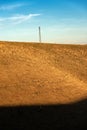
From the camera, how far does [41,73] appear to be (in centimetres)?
1984

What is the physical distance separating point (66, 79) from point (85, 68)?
3.67m

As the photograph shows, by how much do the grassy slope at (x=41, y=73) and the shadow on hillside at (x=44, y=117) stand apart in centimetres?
90

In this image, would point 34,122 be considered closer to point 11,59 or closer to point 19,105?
point 19,105

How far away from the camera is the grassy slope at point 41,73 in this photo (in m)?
15.9

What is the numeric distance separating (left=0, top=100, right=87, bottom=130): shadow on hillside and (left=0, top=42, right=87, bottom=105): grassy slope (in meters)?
0.90

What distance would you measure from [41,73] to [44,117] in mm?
6829

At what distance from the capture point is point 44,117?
1324cm

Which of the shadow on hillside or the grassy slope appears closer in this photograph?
the shadow on hillside

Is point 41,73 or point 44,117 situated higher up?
point 41,73

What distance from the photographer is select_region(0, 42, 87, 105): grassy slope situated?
52.2 ft

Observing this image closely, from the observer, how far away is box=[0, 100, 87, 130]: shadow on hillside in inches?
486

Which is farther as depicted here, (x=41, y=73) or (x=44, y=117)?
(x=41, y=73)

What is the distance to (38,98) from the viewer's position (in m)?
15.5

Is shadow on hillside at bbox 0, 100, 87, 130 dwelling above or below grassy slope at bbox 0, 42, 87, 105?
below
